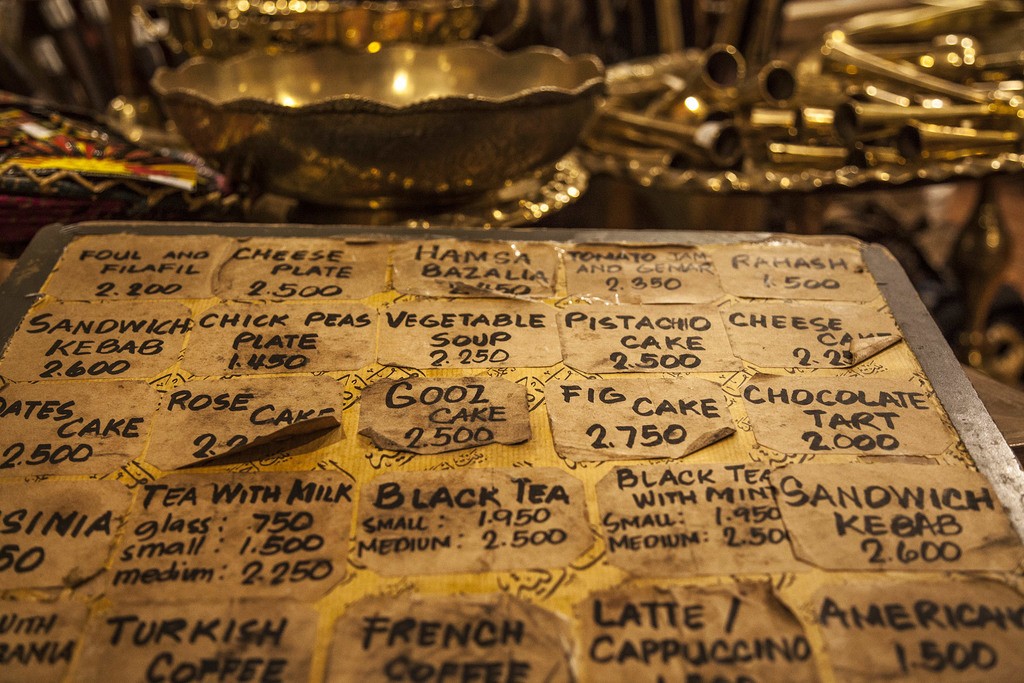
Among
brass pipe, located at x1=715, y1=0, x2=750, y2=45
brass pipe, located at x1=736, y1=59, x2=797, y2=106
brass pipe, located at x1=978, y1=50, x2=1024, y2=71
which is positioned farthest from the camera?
brass pipe, located at x1=715, y1=0, x2=750, y2=45

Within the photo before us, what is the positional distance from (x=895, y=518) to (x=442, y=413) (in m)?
0.38

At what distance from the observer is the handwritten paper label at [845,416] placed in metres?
0.72

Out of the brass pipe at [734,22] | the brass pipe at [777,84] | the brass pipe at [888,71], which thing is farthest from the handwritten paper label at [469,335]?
the brass pipe at [734,22]

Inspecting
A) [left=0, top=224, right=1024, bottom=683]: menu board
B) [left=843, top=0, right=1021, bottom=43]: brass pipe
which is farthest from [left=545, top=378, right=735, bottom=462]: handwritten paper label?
[left=843, top=0, right=1021, bottom=43]: brass pipe

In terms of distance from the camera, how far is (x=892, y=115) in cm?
167

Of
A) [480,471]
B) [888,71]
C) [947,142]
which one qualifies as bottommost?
[480,471]

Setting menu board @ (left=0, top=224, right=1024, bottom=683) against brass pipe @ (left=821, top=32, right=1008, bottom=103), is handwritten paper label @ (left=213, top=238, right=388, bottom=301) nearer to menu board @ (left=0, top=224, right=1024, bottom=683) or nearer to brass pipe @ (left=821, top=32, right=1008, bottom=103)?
menu board @ (left=0, top=224, right=1024, bottom=683)

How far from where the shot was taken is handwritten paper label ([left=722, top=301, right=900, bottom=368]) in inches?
31.7

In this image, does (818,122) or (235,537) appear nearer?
(235,537)

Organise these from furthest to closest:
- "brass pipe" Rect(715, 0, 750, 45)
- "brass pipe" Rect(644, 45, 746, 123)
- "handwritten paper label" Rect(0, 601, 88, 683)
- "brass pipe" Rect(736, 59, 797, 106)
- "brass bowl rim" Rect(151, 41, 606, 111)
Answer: "brass pipe" Rect(715, 0, 750, 45) < "brass pipe" Rect(644, 45, 746, 123) < "brass pipe" Rect(736, 59, 797, 106) < "brass bowl rim" Rect(151, 41, 606, 111) < "handwritten paper label" Rect(0, 601, 88, 683)

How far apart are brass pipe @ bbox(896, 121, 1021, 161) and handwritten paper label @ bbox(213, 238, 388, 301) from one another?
120 cm

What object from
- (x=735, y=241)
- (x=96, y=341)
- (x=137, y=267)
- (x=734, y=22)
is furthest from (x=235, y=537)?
(x=734, y=22)

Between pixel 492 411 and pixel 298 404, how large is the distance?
0.56 feet

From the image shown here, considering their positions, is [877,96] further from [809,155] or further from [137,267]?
[137,267]
